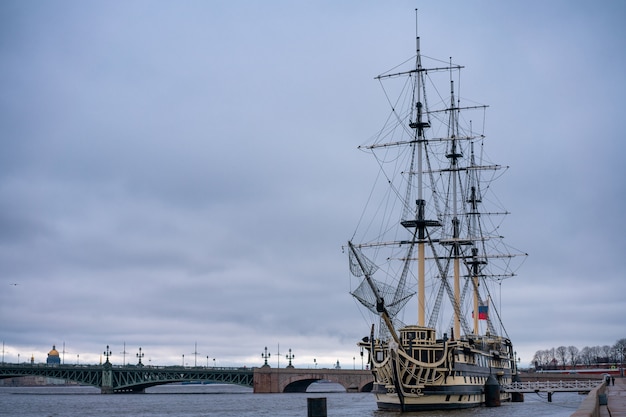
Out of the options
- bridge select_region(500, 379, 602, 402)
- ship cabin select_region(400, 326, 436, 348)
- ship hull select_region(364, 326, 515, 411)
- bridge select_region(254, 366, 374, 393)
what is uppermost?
ship cabin select_region(400, 326, 436, 348)

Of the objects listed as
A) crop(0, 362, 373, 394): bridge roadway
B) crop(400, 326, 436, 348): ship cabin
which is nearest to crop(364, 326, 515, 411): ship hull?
crop(400, 326, 436, 348): ship cabin

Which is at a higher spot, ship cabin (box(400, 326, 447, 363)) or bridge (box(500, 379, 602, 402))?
ship cabin (box(400, 326, 447, 363))

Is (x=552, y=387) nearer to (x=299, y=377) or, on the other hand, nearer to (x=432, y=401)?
(x=432, y=401)

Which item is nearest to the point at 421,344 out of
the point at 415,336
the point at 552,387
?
the point at 415,336

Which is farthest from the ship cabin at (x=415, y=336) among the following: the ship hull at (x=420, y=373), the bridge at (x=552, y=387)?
the bridge at (x=552, y=387)

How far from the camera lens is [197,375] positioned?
158750 mm

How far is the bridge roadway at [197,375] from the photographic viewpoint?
505 ft

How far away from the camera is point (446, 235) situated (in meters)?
113

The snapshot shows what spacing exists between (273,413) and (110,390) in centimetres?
8335

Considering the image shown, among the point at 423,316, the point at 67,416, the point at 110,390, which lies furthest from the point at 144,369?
the point at 423,316

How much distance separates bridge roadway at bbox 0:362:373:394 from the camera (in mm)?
153875

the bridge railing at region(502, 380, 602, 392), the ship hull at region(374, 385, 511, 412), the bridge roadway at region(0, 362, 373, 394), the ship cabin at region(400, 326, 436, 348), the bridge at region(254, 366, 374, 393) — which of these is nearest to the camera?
the ship hull at region(374, 385, 511, 412)

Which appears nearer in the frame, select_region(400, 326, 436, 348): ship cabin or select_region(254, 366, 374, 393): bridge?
select_region(400, 326, 436, 348): ship cabin

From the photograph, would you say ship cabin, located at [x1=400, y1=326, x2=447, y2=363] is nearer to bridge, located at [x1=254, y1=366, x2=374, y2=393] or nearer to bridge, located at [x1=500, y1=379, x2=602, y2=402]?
bridge, located at [x1=500, y1=379, x2=602, y2=402]
